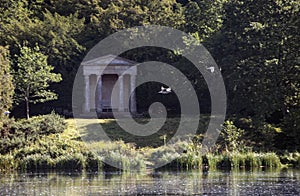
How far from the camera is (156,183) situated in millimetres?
35969

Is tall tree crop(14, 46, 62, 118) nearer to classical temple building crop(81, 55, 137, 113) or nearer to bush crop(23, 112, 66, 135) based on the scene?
classical temple building crop(81, 55, 137, 113)

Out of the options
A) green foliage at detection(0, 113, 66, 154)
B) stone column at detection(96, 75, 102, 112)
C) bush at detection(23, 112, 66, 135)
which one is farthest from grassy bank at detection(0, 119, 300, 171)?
stone column at detection(96, 75, 102, 112)

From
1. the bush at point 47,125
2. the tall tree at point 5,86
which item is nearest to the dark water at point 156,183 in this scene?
the bush at point 47,125

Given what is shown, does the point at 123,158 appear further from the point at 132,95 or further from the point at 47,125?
the point at 132,95

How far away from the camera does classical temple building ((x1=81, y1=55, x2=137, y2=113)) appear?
2484 inches

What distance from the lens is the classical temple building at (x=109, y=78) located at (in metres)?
63.1

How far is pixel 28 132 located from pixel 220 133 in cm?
1292

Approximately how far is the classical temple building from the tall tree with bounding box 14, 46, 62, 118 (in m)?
3.83

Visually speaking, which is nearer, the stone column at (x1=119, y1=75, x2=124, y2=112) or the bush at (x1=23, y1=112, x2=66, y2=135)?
the bush at (x1=23, y1=112, x2=66, y2=135)

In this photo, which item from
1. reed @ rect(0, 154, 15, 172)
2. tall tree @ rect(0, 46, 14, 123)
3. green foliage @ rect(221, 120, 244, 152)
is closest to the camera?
reed @ rect(0, 154, 15, 172)

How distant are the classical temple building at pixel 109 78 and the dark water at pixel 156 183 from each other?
2213 cm

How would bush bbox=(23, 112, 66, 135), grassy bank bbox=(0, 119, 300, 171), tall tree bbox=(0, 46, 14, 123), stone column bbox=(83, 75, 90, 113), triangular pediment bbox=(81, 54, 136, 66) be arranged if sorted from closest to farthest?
grassy bank bbox=(0, 119, 300, 171), bush bbox=(23, 112, 66, 135), tall tree bbox=(0, 46, 14, 123), triangular pediment bbox=(81, 54, 136, 66), stone column bbox=(83, 75, 90, 113)

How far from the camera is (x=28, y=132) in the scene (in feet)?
173

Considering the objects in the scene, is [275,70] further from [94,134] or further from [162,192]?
[162,192]
